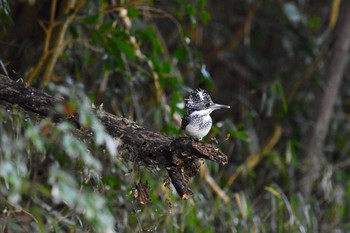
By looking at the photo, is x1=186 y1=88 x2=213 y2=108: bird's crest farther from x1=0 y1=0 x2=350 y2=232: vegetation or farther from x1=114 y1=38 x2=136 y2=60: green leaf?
x1=114 y1=38 x2=136 y2=60: green leaf

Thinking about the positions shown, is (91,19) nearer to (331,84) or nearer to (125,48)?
(125,48)

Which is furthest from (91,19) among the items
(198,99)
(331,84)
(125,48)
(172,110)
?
(331,84)

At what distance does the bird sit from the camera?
120 inches

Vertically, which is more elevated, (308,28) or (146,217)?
(308,28)

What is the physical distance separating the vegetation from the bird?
0.13 metres

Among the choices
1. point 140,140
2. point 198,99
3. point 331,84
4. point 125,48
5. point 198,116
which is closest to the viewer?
point 140,140

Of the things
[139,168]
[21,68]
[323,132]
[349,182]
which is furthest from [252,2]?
[139,168]

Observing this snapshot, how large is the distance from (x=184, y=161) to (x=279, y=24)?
3.71 metres

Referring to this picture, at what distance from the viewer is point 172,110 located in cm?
391

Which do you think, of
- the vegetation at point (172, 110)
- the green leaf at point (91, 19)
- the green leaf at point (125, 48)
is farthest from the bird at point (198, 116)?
the green leaf at point (91, 19)

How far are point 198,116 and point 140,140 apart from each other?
0.47m

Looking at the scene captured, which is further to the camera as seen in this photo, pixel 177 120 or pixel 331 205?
pixel 331 205

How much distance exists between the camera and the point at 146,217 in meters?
3.83

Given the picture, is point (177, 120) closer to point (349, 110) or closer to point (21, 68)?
point (21, 68)
